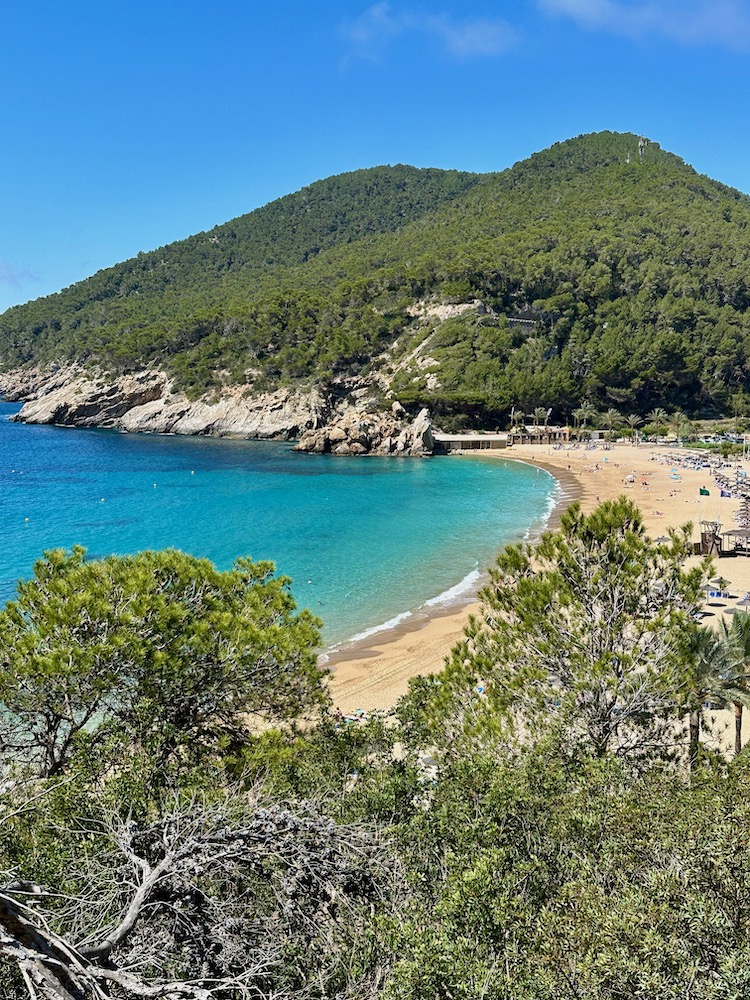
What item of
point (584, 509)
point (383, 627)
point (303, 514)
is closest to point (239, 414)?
point (303, 514)

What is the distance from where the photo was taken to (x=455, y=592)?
2730cm

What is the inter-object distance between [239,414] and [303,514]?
52.4m

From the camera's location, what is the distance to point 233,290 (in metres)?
134

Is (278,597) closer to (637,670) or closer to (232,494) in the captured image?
(637,670)

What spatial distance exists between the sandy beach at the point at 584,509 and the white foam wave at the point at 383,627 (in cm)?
40

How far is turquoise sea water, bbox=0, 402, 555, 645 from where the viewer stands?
A: 28484 millimetres

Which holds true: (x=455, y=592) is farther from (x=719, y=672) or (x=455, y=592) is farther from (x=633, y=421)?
(x=633, y=421)

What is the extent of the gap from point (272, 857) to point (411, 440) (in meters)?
70.9

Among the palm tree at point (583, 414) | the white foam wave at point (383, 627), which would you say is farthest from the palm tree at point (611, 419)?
the white foam wave at point (383, 627)

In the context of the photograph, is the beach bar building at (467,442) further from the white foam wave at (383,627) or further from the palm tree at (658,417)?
the white foam wave at (383,627)

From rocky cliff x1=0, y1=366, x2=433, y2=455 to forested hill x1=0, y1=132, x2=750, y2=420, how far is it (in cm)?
313

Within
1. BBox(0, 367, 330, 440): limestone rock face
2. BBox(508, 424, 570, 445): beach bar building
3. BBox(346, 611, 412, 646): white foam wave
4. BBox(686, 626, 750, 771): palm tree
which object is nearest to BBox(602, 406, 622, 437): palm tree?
BBox(508, 424, 570, 445): beach bar building

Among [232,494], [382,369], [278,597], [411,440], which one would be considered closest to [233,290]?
[382,369]

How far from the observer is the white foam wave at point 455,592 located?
26.0m
